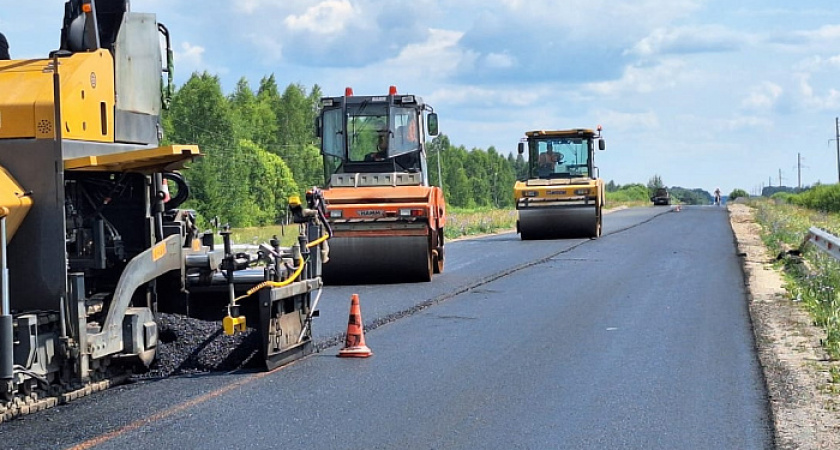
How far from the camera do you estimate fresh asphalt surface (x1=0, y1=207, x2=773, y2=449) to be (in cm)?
684

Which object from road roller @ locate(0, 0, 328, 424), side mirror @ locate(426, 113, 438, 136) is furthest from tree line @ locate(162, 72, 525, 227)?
road roller @ locate(0, 0, 328, 424)

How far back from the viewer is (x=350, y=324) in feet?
33.3

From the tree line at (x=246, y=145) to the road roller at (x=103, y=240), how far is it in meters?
42.8

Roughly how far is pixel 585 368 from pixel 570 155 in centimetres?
2272

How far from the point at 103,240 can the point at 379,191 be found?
375 inches

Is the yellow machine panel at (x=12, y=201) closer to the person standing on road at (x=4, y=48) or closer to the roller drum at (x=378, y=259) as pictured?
the person standing on road at (x=4, y=48)

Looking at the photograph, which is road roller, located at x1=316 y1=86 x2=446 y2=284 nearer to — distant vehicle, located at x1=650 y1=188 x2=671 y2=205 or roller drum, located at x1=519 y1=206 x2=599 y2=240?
roller drum, located at x1=519 y1=206 x2=599 y2=240

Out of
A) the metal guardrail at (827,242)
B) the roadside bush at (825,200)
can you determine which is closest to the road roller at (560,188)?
the metal guardrail at (827,242)

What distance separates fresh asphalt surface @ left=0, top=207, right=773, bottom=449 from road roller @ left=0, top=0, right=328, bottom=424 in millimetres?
384

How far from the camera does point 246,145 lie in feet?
245

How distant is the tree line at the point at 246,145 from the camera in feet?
228

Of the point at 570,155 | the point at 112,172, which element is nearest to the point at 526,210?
the point at 570,155

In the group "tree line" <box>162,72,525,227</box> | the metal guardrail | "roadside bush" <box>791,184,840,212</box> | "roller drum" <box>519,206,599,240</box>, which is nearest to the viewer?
the metal guardrail

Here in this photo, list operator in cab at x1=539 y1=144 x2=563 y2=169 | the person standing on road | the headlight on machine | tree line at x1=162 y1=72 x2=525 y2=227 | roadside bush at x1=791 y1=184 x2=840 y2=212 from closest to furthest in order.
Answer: the person standing on road → the headlight on machine → operator in cab at x1=539 y1=144 x2=563 y2=169 → roadside bush at x1=791 y1=184 x2=840 y2=212 → tree line at x1=162 y1=72 x2=525 y2=227
